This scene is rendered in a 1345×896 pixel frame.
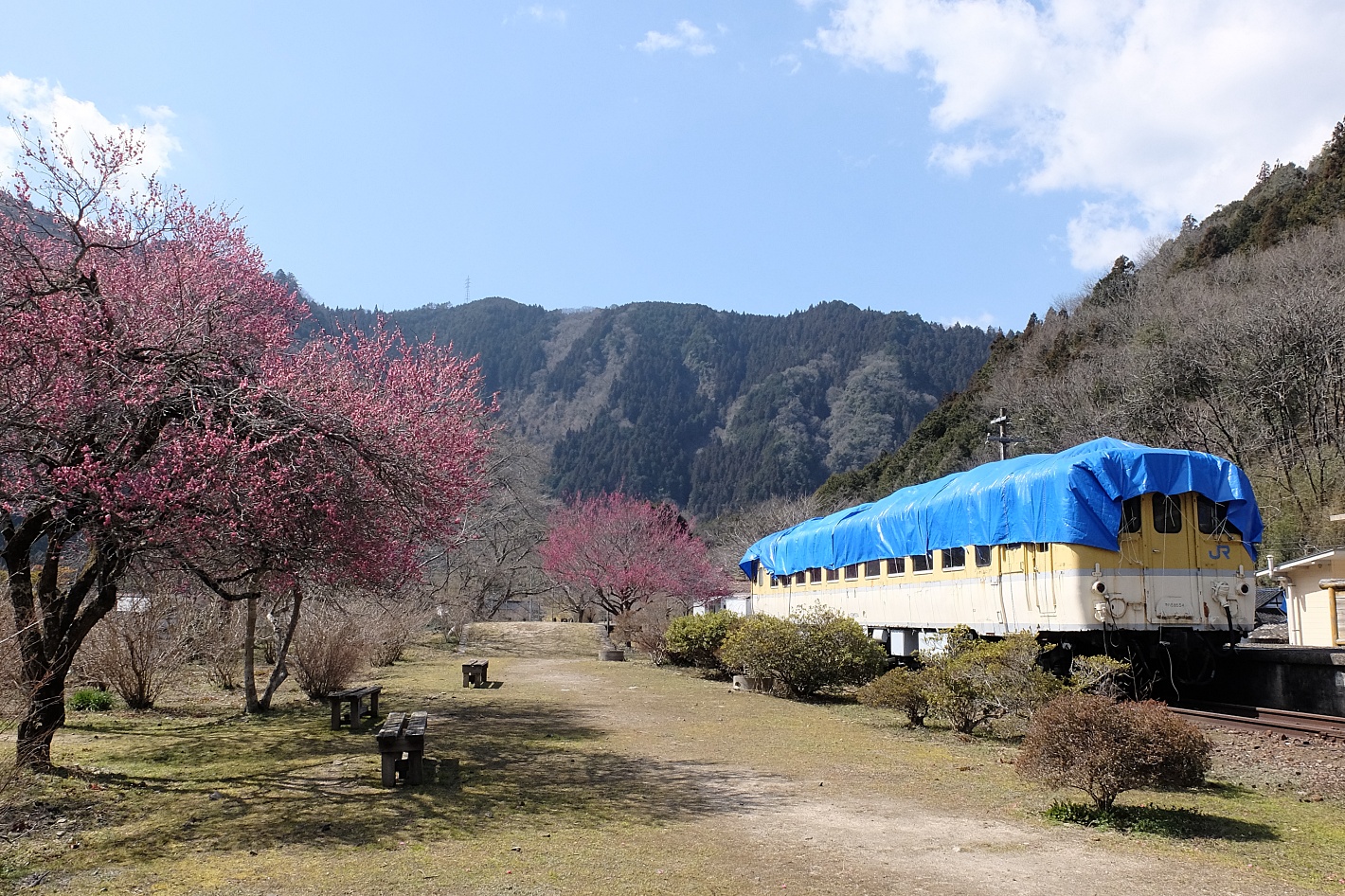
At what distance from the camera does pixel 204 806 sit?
283 inches

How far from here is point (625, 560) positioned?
37562mm

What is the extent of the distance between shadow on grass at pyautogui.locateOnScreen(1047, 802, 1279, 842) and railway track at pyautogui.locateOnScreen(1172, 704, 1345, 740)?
10.7 ft

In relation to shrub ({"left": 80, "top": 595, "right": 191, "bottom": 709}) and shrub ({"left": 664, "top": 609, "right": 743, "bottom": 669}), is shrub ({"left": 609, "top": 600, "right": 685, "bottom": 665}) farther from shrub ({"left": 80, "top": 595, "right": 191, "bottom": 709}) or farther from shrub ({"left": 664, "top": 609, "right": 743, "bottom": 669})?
shrub ({"left": 80, "top": 595, "right": 191, "bottom": 709})

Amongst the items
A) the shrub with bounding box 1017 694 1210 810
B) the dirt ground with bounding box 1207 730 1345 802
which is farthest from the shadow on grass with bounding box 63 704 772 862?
the dirt ground with bounding box 1207 730 1345 802

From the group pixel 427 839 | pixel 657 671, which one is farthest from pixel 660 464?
pixel 427 839

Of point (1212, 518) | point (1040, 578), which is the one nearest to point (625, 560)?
point (1040, 578)

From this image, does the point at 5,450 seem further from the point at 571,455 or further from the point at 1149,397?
the point at 571,455

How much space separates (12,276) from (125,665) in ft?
25.4

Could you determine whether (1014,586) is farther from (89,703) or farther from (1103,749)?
(89,703)

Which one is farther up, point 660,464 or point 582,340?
point 582,340

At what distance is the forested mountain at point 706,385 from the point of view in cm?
10231

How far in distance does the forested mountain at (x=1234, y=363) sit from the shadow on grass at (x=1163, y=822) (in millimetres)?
23850

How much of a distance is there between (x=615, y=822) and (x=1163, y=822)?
3809mm

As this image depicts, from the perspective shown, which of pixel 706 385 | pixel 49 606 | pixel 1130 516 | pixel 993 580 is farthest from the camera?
pixel 706 385
